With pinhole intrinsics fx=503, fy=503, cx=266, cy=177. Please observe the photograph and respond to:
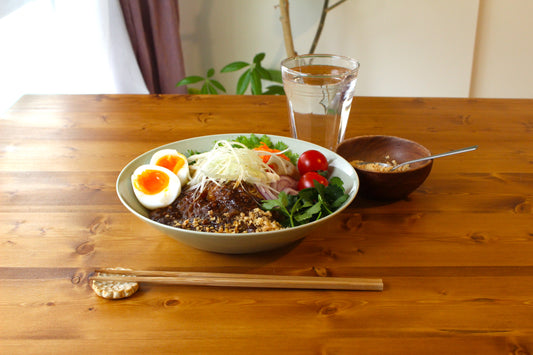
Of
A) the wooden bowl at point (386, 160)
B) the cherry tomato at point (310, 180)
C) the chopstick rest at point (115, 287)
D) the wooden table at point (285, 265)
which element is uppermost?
the cherry tomato at point (310, 180)

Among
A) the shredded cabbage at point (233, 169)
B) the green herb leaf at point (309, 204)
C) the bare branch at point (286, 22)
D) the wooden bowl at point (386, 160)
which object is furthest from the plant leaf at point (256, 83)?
the green herb leaf at point (309, 204)

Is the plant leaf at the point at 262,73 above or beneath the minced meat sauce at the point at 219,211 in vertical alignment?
beneath

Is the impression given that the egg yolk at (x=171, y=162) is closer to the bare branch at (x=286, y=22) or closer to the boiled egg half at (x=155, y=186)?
the boiled egg half at (x=155, y=186)

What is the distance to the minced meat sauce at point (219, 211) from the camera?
0.94m

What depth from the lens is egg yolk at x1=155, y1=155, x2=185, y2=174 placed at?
112cm

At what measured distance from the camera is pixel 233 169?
104 centimetres

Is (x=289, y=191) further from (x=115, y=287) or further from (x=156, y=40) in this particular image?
(x=156, y=40)

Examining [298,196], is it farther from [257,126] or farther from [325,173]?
[257,126]

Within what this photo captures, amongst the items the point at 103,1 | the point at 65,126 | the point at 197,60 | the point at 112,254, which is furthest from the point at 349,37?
the point at 112,254

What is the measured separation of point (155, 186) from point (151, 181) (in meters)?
0.02

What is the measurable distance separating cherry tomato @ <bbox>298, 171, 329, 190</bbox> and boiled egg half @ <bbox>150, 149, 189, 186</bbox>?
0.25 m

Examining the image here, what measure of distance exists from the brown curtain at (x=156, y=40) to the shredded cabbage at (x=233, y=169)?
1.67m

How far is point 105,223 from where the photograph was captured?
106 centimetres

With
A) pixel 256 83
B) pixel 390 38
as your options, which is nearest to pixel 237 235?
pixel 256 83
